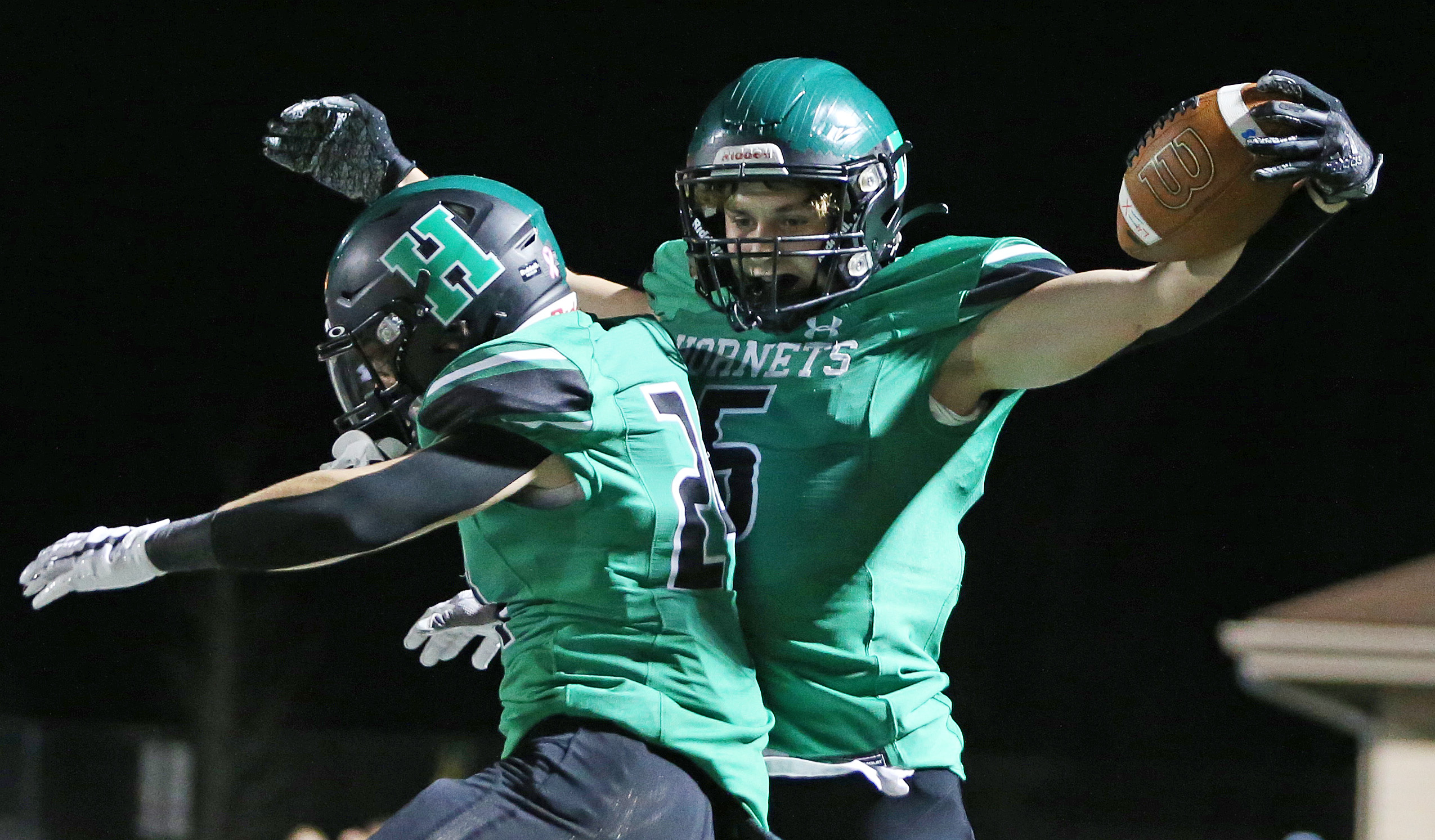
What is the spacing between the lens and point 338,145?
296cm

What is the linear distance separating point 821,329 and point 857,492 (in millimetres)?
259

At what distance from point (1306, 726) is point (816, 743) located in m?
4.31

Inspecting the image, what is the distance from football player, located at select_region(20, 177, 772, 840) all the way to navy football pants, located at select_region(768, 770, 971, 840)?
1.11 ft

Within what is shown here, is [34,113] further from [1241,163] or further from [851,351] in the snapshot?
[1241,163]

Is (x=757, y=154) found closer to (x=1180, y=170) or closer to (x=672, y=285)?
(x=672, y=285)

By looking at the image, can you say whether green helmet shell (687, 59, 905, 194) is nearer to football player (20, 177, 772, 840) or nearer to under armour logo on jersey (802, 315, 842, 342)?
under armour logo on jersey (802, 315, 842, 342)

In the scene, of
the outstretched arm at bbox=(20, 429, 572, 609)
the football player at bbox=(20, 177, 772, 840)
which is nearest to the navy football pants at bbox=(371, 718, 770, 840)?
the football player at bbox=(20, 177, 772, 840)

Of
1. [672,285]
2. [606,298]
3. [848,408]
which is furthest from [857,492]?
[606,298]

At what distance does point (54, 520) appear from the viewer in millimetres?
7254

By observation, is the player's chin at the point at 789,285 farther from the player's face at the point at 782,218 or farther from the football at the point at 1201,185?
the football at the point at 1201,185

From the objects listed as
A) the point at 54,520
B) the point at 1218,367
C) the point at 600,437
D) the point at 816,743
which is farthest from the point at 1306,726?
the point at 54,520

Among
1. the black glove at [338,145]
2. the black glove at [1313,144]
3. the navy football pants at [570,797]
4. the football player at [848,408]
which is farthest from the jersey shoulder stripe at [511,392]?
the black glove at [338,145]

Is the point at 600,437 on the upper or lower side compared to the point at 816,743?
upper

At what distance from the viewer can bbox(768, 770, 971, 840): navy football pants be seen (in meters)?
2.33
